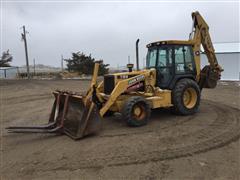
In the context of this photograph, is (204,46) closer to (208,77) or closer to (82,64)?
(208,77)

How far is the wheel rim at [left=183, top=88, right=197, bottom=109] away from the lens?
7.70 metres

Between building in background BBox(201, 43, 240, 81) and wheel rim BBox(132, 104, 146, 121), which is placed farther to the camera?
building in background BBox(201, 43, 240, 81)

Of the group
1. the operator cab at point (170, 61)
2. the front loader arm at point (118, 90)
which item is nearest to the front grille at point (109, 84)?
the front loader arm at point (118, 90)

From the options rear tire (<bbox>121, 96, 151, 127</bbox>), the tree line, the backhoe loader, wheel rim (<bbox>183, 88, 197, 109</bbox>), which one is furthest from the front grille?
the tree line

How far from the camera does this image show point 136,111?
6.40 metres

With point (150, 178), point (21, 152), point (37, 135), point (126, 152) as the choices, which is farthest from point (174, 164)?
point (37, 135)

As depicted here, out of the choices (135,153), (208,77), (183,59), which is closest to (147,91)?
(183,59)

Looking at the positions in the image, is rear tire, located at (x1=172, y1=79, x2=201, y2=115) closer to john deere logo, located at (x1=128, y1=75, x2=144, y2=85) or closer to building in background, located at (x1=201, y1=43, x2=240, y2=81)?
john deere logo, located at (x1=128, y1=75, x2=144, y2=85)

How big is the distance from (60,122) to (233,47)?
23901 mm

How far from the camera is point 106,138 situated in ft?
18.4

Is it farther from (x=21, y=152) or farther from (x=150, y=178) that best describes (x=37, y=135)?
Answer: (x=150, y=178)

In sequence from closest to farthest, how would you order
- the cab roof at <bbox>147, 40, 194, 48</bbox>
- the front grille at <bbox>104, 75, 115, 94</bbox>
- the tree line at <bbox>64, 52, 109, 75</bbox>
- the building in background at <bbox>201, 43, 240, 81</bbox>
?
the front grille at <bbox>104, 75, 115, 94</bbox> → the cab roof at <bbox>147, 40, 194, 48</bbox> → the building in background at <bbox>201, 43, 240, 81</bbox> → the tree line at <bbox>64, 52, 109, 75</bbox>

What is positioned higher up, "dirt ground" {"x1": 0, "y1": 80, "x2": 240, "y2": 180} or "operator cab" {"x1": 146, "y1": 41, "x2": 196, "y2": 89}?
"operator cab" {"x1": 146, "y1": 41, "x2": 196, "y2": 89}

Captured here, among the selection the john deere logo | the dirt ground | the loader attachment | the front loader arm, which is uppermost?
the john deere logo
